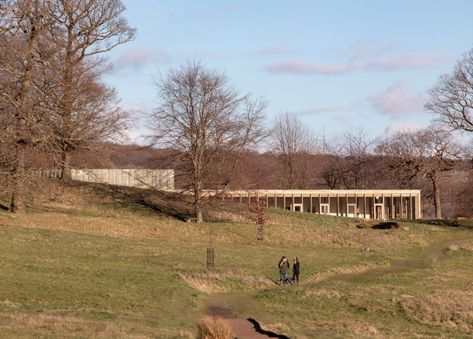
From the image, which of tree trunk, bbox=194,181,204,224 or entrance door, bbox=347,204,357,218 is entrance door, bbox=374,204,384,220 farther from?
tree trunk, bbox=194,181,204,224

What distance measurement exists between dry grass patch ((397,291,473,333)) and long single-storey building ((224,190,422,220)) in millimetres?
45118

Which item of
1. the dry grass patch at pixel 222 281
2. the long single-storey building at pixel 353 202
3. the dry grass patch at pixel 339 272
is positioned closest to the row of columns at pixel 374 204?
the long single-storey building at pixel 353 202

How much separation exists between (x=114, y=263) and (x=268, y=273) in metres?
7.84

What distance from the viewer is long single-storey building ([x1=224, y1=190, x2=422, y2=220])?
3052 inches

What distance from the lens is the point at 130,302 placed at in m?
24.9

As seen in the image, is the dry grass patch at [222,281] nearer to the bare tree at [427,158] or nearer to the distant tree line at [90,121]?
the distant tree line at [90,121]

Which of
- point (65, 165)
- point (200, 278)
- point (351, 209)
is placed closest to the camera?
point (200, 278)

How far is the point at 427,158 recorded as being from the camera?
82750 mm

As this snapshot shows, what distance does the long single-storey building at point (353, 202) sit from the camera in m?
77.5

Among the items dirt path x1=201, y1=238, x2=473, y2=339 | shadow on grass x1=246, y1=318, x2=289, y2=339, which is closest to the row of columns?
dirt path x1=201, y1=238, x2=473, y2=339

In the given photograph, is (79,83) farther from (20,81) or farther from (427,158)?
(427,158)

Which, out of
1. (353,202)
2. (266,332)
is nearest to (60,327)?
(266,332)

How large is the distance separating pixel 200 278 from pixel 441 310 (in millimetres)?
10431

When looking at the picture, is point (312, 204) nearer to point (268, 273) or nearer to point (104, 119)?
point (104, 119)
